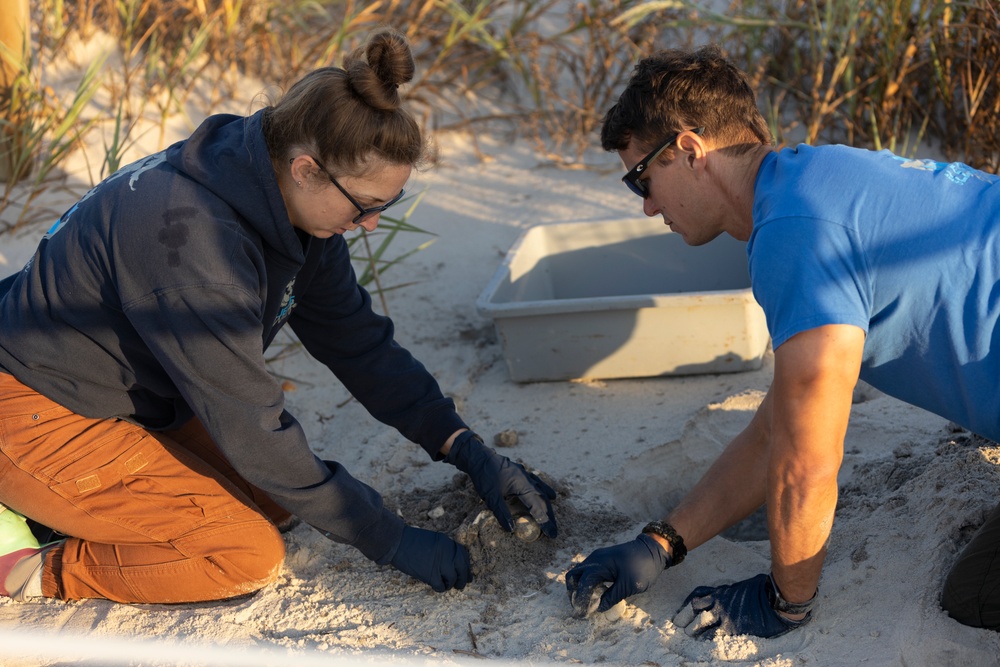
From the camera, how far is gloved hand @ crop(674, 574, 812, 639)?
1.98 metres

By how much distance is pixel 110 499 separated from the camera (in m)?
2.24

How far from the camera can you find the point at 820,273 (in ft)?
5.35

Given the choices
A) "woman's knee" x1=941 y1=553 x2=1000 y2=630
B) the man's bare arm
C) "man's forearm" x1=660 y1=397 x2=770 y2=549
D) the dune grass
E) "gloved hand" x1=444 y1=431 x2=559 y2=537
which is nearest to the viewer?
the man's bare arm

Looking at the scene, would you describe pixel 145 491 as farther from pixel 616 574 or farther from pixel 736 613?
pixel 736 613

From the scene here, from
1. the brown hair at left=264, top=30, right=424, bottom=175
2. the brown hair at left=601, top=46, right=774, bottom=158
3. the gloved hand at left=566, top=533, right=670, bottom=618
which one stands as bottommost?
the gloved hand at left=566, top=533, right=670, bottom=618

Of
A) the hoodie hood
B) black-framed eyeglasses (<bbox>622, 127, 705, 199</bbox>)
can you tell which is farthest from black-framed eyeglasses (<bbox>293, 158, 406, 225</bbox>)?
black-framed eyeglasses (<bbox>622, 127, 705, 199</bbox>)

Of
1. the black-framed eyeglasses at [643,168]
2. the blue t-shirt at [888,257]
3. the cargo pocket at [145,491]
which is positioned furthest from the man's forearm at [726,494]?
the cargo pocket at [145,491]

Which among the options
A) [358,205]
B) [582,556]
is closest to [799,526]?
[582,556]

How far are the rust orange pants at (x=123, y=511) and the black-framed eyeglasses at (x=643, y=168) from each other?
1215mm

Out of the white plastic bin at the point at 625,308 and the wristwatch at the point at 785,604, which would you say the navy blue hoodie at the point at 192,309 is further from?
the white plastic bin at the point at 625,308

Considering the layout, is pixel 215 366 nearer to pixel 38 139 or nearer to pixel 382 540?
pixel 382 540

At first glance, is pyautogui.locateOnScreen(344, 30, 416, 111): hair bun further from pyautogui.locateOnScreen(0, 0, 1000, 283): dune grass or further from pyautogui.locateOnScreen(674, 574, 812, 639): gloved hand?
pyautogui.locateOnScreen(0, 0, 1000, 283): dune grass

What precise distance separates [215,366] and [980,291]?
142 centimetres

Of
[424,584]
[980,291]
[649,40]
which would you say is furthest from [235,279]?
[649,40]
